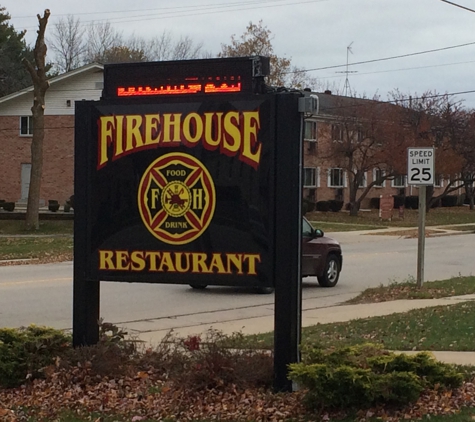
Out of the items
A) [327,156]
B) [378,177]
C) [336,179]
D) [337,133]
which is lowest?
[336,179]

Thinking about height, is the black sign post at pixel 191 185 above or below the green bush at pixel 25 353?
above

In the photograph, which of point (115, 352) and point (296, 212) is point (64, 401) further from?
point (296, 212)

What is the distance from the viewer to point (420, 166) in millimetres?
15477

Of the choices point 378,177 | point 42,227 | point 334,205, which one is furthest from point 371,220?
point 42,227

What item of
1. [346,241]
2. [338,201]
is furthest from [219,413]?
[338,201]

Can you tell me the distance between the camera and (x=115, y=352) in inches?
285

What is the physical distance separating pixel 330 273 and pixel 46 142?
120 feet

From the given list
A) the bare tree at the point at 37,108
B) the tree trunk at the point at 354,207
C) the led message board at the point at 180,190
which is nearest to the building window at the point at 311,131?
the tree trunk at the point at 354,207

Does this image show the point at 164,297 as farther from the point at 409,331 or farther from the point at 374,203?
the point at 374,203

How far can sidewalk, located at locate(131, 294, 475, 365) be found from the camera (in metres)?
11.5

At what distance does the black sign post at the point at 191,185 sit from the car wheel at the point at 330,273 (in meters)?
10.9

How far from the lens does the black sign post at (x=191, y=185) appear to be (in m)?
6.56

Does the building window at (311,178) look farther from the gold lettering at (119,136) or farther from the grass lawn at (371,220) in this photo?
the gold lettering at (119,136)

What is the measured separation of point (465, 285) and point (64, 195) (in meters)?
37.1
